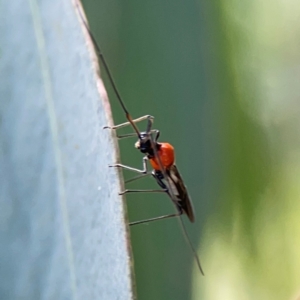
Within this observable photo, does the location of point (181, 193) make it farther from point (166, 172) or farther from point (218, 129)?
point (218, 129)

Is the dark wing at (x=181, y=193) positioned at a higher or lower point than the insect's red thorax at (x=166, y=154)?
lower

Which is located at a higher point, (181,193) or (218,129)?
(218,129)

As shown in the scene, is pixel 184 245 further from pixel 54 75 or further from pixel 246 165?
pixel 54 75

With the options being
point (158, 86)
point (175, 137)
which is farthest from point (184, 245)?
point (158, 86)

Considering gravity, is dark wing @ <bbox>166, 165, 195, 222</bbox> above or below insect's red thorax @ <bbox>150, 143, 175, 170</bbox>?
below

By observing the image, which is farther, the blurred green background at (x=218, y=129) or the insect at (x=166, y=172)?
the insect at (x=166, y=172)

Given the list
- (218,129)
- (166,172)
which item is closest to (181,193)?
(166,172)

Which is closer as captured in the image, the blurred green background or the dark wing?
the blurred green background
